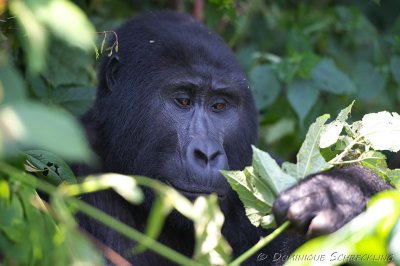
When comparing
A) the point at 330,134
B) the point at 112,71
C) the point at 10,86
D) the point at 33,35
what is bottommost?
the point at 112,71

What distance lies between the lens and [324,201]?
3.04 metres

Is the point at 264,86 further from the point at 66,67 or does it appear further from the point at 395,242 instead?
the point at 395,242

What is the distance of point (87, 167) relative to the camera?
4.07 meters

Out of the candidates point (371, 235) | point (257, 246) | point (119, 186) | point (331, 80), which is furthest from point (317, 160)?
point (331, 80)

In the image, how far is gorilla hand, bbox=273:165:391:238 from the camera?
2932 millimetres

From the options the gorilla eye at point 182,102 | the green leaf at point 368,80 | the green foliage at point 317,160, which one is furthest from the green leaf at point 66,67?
the green foliage at point 317,160

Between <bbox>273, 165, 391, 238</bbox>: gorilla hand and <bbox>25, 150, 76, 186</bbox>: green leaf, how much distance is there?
1.03 metres

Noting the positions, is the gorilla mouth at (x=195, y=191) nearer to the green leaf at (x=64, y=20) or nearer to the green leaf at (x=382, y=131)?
the green leaf at (x=382, y=131)

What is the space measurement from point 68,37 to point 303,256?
0.98 metres

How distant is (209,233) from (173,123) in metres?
1.78

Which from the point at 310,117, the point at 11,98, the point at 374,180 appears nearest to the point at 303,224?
the point at 374,180

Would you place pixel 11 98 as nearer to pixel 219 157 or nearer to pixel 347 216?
pixel 347 216

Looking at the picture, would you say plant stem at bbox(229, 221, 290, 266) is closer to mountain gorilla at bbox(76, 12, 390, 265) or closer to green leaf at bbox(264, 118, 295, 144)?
mountain gorilla at bbox(76, 12, 390, 265)

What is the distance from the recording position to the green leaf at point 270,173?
10.0 ft
